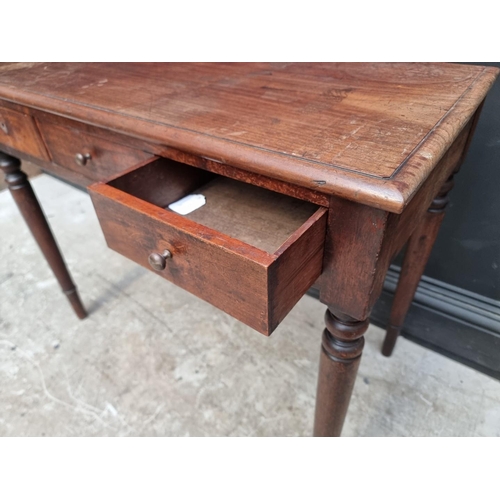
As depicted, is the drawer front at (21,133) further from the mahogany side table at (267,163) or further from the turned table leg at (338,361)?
the turned table leg at (338,361)

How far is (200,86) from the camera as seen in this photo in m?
0.65

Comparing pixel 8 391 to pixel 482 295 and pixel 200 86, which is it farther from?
pixel 482 295

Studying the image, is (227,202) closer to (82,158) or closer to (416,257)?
(82,158)

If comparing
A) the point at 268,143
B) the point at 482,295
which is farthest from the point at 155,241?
the point at 482,295

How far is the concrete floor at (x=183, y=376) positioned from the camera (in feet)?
3.03

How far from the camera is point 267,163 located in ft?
1.42

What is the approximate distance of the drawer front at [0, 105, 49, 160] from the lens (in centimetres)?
76

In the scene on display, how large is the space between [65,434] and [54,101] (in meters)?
0.73

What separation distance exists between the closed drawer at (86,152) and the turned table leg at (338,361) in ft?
1.17

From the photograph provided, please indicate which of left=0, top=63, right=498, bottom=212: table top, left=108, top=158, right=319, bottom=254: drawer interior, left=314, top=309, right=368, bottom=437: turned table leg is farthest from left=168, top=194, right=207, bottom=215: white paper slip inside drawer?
left=314, top=309, right=368, bottom=437: turned table leg

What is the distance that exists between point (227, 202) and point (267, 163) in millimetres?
197

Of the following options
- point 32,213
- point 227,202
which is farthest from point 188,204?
point 32,213

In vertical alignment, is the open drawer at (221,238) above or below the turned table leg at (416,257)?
above

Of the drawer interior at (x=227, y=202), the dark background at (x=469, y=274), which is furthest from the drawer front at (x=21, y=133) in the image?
the dark background at (x=469, y=274)
